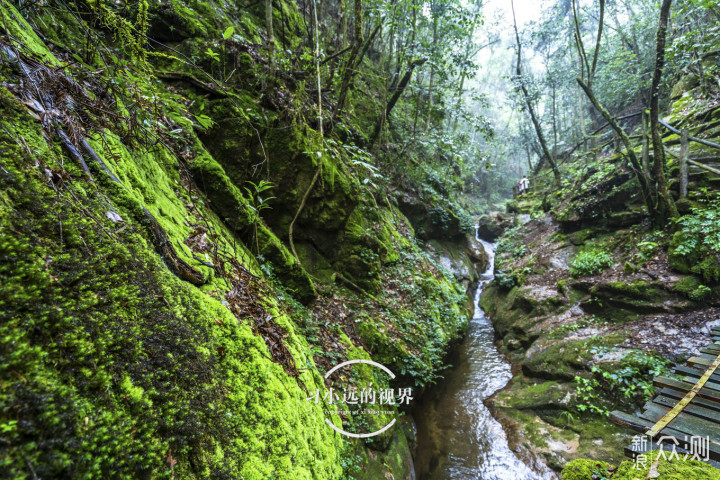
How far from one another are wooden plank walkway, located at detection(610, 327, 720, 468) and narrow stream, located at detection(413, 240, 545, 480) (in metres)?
2.21

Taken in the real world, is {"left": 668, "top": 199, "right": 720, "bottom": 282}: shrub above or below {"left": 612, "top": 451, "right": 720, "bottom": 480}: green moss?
above

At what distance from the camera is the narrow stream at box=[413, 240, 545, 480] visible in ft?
16.7

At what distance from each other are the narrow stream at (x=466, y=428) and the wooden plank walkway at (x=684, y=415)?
221 cm

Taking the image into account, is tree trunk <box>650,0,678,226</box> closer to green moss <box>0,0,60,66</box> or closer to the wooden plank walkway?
the wooden plank walkway

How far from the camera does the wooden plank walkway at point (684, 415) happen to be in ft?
10.3

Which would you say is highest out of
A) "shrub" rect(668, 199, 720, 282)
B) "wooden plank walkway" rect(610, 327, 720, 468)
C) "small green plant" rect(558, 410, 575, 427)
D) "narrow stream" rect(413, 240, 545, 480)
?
A: "shrub" rect(668, 199, 720, 282)

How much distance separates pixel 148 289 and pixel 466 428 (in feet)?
21.9

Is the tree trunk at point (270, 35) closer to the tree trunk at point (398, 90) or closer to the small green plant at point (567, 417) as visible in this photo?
the tree trunk at point (398, 90)

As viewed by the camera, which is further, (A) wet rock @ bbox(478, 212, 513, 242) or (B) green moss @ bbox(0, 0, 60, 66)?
(A) wet rock @ bbox(478, 212, 513, 242)

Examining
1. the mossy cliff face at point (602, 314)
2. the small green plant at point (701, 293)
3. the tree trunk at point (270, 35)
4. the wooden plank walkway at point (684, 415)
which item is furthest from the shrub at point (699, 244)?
the tree trunk at point (270, 35)

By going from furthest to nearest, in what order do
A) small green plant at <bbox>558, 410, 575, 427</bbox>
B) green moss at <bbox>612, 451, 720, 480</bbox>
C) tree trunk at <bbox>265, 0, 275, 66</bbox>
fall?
small green plant at <bbox>558, 410, 575, 427</bbox>
tree trunk at <bbox>265, 0, 275, 66</bbox>
green moss at <bbox>612, 451, 720, 480</bbox>

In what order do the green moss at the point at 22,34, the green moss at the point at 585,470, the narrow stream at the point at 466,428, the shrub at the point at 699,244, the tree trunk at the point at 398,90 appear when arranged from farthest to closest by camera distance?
the tree trunk at the point at 398,90, the shrub at the point at 699,244, the narrow stream at the point at 466,428, the green moss at the point at 585,470, the green moss at the point at 22,34

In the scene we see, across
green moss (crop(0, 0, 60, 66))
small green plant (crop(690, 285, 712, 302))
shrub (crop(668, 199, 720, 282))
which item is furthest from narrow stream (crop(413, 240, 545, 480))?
green moss (crop(0, 0, 60, 66))

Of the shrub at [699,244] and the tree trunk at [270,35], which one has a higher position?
the tree trunk at [270,35]
